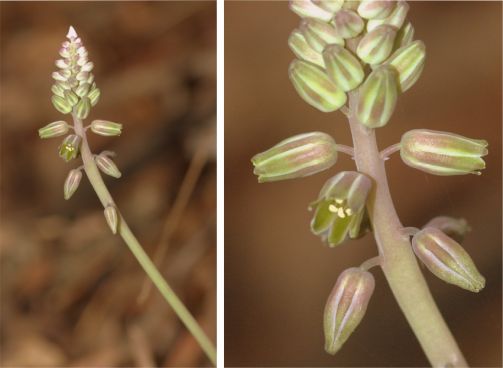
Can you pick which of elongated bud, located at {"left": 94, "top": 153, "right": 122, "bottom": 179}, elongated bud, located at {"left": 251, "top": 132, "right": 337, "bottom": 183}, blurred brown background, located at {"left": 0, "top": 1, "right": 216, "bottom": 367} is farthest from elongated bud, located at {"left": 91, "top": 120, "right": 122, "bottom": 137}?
blurred brown background, located at {"left": 0, "top": 1, "right": 216, "bottom": 367}

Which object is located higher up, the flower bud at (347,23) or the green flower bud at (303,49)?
the flower bud at (347,23)

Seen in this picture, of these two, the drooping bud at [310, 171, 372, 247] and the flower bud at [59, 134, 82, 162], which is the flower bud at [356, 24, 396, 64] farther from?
the flower bud at [59, 134, 82, 162]

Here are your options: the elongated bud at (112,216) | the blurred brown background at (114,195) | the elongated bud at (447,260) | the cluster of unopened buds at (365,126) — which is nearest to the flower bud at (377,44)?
the cluster of unopened buds at (365,126)

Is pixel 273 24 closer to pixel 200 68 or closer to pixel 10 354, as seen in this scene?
pixel 200 68

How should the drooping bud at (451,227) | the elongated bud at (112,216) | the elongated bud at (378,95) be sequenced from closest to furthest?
the elongated bud at (378,95) < the drooping bud at (451,227) < the elongated bud at (112,216)

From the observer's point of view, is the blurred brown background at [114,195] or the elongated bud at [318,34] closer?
the elongated bud at [318,34]

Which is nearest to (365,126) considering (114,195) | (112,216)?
(112,216)

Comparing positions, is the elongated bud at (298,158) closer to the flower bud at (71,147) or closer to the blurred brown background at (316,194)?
the flower bud at (71,147)

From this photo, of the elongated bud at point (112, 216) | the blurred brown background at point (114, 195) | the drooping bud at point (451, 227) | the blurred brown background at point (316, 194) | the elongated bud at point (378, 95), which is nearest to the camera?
the elongated bud at point (378, 95)
